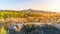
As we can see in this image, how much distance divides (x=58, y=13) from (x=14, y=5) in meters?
0.75

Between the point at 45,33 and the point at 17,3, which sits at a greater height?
the point at 17,3

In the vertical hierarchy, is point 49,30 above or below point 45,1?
below

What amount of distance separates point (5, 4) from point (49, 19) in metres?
0.78

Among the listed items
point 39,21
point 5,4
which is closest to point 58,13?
point 39,21

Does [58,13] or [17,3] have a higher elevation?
[17,3]

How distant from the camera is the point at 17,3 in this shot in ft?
8.66

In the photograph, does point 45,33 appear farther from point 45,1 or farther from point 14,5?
point 14,5

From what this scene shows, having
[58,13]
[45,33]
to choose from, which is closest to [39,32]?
[45,33]

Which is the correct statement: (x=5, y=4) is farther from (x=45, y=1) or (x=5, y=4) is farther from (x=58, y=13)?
(x=58, y=13)

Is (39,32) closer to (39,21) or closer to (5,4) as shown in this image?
(39,21)

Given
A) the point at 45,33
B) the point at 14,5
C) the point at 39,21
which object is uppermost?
the point at 14,5

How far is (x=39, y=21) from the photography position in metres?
2.57

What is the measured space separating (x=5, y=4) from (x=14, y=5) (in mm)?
154

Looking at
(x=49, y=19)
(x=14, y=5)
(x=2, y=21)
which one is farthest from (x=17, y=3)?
(x=49, y=19)
